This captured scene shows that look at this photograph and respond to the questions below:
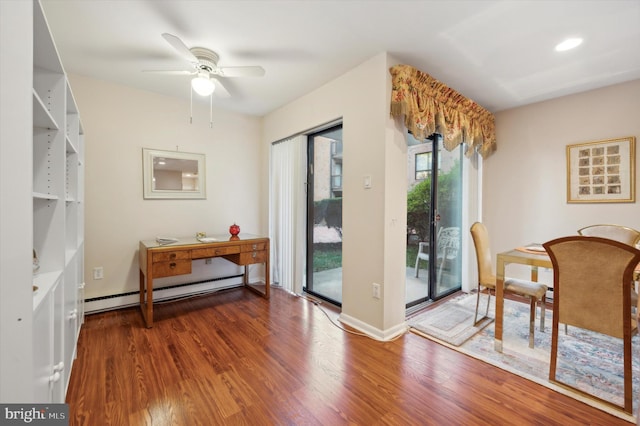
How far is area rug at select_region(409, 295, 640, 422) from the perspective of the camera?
165 cm

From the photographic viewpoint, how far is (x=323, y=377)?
5.79 feet

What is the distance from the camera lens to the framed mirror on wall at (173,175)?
3.05m

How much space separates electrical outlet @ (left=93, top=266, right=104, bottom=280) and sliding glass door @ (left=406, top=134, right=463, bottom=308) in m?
3.33

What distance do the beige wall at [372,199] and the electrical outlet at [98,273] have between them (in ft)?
8.30

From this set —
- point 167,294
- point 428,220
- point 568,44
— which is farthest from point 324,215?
point 568,44

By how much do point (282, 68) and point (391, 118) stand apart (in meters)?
1.14

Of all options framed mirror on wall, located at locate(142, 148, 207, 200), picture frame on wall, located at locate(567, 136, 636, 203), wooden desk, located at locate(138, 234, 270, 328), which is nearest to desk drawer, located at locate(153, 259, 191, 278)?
wooden desk, located at locate(138, 234, 270, 328)

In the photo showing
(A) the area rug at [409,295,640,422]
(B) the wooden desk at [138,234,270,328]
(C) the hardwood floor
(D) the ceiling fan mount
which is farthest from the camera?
(B) the wooden desk at [138,234,270,328]

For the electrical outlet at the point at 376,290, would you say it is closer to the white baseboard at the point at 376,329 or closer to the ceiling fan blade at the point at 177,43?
the white baseboard at the point at 376,329

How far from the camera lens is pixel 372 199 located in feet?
7.73

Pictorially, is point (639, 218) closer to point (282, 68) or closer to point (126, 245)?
point (282, 68)

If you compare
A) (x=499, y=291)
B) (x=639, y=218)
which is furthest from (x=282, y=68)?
(x=639, y=218)

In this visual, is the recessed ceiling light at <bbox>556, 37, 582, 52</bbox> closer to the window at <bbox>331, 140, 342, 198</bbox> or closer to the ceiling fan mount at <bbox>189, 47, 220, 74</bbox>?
the window at <bbox>331, 140, 342, 198</bbox>

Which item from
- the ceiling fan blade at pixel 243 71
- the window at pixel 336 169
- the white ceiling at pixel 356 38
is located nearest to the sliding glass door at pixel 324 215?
the window at pixel 336 169
